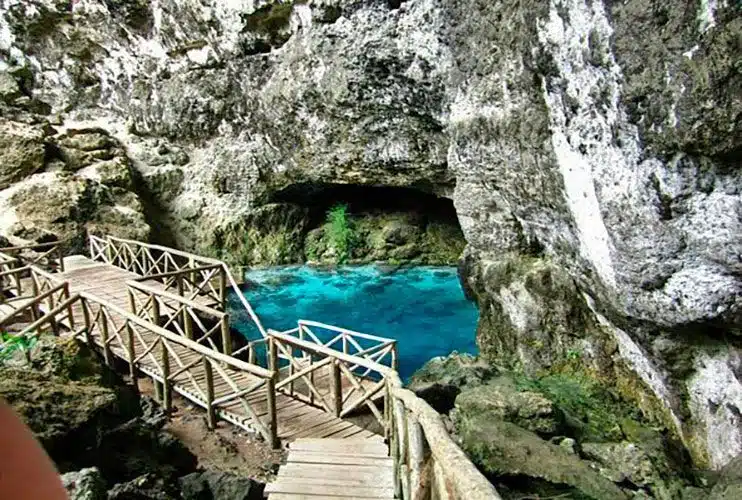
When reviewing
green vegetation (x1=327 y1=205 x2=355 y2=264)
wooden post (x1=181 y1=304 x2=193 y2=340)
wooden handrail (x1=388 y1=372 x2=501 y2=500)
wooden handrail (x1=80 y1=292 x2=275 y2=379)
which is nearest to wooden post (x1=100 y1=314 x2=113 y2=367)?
wooden handrail (x1=80 y1=292 x2=275 y2=379)

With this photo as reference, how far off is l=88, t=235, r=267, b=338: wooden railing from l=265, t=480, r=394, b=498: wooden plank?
3.90 m

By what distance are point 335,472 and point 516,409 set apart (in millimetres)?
3215

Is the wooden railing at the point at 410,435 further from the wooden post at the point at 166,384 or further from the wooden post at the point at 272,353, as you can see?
the wooden post at the point at 166,384

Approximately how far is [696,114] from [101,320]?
8.59 meters

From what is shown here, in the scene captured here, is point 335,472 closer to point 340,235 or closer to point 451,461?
point 451,461

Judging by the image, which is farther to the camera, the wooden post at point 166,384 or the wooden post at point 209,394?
the wooden post at point 166,384

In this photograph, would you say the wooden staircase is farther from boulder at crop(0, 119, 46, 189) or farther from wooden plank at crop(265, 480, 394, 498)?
boulder at crop(0, 119, 46, 189)

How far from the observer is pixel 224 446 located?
22.2 ft

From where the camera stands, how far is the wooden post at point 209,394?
22.5 feet

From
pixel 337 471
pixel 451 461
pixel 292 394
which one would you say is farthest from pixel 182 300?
pixel 451 461

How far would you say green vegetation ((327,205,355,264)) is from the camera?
66.0 feet

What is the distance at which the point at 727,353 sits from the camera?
684 centimetres

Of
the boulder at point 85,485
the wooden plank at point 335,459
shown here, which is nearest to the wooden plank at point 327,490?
the wooden plank at point 335,459

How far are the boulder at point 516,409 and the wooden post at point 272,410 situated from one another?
2490 mm
